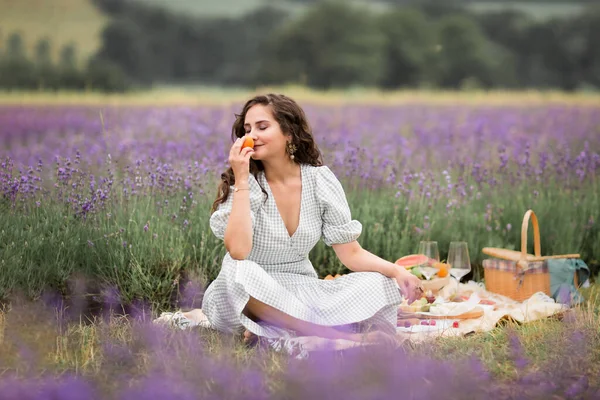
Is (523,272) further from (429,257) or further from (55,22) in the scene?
(55,22)

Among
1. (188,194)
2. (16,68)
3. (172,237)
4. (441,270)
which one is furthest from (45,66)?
(441,270)

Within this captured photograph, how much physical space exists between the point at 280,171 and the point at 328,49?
70.5 feet

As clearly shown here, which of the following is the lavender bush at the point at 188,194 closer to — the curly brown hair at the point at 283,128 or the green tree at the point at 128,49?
the curly brown hair at the point at 283,128

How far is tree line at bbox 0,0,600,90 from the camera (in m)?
15.2

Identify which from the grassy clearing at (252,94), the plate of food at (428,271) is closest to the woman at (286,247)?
the plate of food at (428,271)

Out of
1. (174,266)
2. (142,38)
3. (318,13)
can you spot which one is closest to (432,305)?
(174,266)

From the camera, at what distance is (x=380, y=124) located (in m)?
8.17

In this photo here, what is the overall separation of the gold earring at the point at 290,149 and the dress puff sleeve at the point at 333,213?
136 mm

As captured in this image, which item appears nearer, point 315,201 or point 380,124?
point 315,201

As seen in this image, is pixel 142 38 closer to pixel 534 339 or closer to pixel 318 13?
pixel 318 13

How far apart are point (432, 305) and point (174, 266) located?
4.10ft

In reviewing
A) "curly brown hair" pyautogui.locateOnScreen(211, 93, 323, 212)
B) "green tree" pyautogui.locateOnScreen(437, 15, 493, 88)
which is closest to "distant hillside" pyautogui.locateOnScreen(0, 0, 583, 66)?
"green tree" pyautogui.locateOnScreen(437, 15, 493, 88)

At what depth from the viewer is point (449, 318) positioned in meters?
3.53

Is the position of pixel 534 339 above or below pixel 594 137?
below
